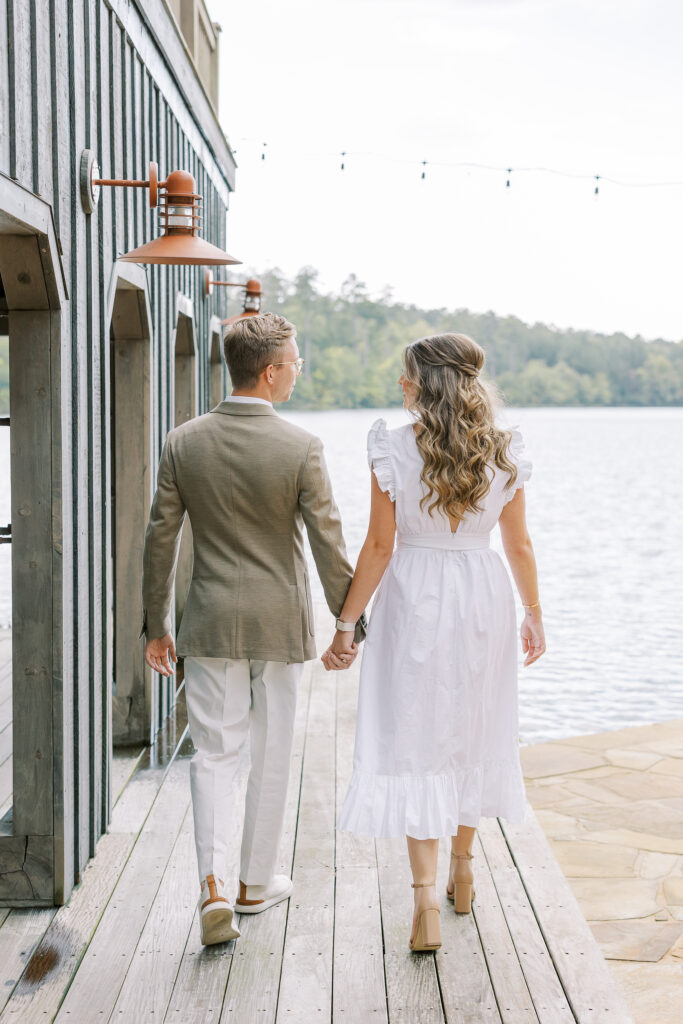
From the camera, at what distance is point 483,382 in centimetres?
298

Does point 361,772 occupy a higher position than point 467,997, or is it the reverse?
point 361,772

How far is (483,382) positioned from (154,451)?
2405mm

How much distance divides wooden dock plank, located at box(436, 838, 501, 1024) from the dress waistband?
3.55ft

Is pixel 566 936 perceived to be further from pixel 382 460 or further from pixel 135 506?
pixel 135 506

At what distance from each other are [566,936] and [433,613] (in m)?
1.00

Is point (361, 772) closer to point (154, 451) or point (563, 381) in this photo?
point (154, 451)

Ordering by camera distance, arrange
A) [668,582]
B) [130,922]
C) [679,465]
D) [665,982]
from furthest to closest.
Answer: [679,465], [668,582], [665,982], [130,922]

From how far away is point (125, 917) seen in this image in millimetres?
3236

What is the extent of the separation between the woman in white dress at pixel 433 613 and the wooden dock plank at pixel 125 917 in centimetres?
73

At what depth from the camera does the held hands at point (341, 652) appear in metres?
3.05

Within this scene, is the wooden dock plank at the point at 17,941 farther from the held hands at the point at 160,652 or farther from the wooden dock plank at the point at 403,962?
the wooden dock plank at the point at 403,962

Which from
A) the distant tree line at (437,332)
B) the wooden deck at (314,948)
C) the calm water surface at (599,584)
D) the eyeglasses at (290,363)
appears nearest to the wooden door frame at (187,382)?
the calm water surface at (599,584)

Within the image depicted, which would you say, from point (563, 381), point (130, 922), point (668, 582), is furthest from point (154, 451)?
point (563, 381)

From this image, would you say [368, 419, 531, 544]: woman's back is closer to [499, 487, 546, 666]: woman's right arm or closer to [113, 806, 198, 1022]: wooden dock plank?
[499, 487, 546, 666]: woman's right arm
